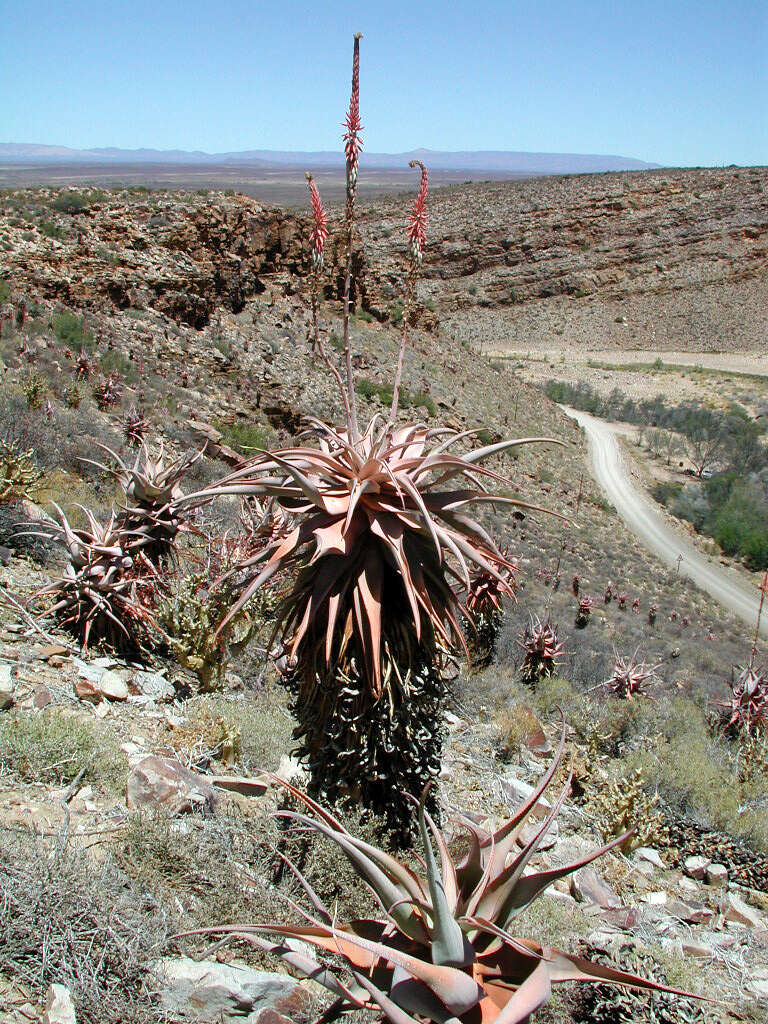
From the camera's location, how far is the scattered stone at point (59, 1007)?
2.24 metres

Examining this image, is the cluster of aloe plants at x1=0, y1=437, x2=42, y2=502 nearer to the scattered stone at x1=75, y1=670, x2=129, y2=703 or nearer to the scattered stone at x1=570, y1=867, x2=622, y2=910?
the scattered stone at x1=75, y1=670, x2=129, y2=703

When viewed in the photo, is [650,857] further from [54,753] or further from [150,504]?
[150,504]

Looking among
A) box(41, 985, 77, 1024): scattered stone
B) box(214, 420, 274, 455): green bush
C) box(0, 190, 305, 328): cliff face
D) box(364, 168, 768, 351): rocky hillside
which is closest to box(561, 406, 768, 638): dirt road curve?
box(214, 420, 274, 455): green bush

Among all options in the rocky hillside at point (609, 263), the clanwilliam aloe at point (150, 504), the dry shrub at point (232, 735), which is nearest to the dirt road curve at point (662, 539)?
the dry shrub at point (232, 735)

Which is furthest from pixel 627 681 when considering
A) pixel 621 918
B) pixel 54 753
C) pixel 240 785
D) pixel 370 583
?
pixel 54 753

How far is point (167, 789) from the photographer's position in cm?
367

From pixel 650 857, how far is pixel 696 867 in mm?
325

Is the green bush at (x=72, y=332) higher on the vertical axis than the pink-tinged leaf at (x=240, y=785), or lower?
higher

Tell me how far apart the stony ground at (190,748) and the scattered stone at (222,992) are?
0.04 feet

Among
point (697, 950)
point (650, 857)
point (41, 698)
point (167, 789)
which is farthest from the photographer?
point (650, 857)

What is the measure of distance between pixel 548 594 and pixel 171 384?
10239 mm

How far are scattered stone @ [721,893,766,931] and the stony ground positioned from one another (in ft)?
0.08

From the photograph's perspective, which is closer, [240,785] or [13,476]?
[240,785]

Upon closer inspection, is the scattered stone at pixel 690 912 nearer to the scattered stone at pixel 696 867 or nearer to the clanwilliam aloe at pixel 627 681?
the scattered stone at pixel 696 867
